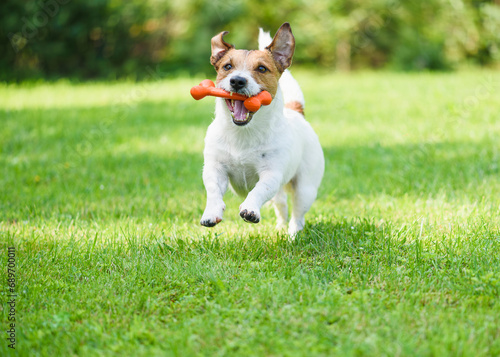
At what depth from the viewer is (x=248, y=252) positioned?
3.68 m

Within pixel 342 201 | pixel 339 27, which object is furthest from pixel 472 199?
pixel 339 27

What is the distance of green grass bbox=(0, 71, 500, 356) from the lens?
2.57 m

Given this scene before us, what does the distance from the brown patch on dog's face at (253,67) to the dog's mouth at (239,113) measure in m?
0.19

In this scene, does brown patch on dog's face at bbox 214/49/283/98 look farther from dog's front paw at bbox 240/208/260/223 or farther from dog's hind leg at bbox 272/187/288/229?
dog's hind leg at bbox 272/187/288/229

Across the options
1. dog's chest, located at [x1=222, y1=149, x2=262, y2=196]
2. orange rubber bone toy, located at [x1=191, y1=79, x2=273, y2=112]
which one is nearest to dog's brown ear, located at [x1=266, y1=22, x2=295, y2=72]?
orange rubber bone toy, located at [x1=191, y1=79, x2=273, y2=112]

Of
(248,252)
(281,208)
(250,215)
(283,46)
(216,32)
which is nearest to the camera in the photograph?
Result: (250,215)

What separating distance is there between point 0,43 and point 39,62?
1.12 meters

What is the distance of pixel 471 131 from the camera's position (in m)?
7.20

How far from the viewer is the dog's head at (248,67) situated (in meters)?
3.53

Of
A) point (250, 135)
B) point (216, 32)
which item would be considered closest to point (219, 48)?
point (250, 135)

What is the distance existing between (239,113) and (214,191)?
21.4 inches

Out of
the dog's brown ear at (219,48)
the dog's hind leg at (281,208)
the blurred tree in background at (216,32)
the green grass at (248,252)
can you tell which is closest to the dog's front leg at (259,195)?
the green grass at (248,252)

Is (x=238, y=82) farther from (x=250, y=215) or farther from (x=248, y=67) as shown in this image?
(x=250, y=215)

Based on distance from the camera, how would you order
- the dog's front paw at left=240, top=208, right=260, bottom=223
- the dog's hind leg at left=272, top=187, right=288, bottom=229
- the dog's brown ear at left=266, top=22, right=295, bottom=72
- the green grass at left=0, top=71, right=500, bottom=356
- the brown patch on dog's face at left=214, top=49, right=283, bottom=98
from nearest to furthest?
the green grass at left=0, top=71, right=500, bottom=356
the dog's front paw at left=240, top=208, right=260, bottom=223
the brown patch on dog's face at left=214, top=49, right=283, bottom=98
the dog's brown ear at left=266, top=22, right=295, bottom=72
the dog's hind leg at left=272, top=187, right=288, bottom=229
